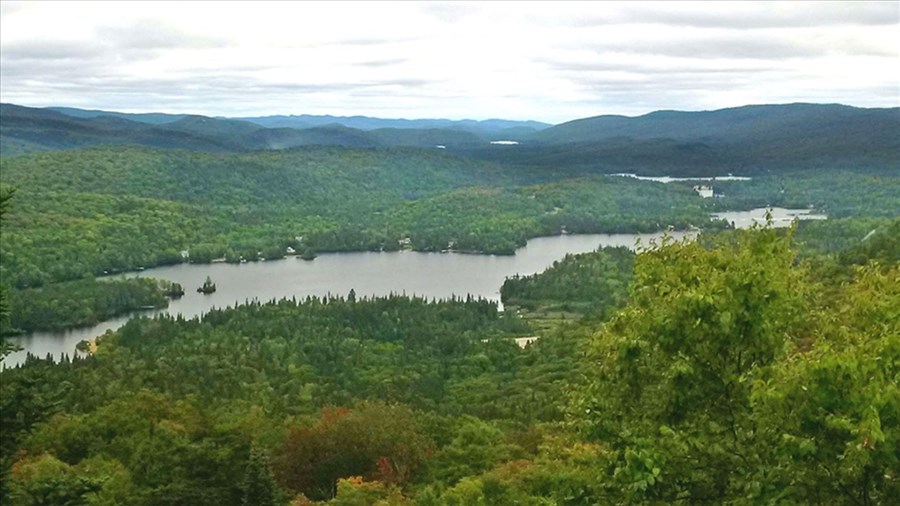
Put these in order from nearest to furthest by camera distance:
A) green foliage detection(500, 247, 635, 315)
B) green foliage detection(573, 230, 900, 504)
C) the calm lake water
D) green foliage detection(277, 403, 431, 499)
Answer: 1. green foliage detection(573, 230, 900, 504)
2. green foliage detection(277, 403, 431, 499)
3. green foliage detection(500, 247, 635, 315)
4. the calm lake water

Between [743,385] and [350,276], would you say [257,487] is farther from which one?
[350,276]

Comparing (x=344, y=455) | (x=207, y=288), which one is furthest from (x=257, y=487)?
(x=207, y=288)

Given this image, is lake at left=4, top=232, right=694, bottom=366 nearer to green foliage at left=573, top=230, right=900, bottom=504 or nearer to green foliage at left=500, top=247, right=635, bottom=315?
green foliage at left=500, top=247, right=635, bottom=315

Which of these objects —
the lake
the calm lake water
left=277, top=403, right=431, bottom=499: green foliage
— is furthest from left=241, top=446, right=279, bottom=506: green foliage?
the lake

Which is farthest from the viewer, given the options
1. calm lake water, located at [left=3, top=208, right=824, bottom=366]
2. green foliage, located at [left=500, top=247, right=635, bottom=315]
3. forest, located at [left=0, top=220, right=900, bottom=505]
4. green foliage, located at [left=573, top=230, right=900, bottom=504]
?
calm lake water, located at [left=3, top=208, right=824, bottom=366]

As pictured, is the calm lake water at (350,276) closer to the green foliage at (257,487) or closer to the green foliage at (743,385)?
the green foliage at (257,487)

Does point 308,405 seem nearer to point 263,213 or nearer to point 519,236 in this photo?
point 519,236

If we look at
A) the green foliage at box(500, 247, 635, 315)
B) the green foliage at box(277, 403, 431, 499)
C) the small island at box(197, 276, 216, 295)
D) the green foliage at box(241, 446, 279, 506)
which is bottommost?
the small island at box(197, 276, 216, 295)
